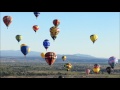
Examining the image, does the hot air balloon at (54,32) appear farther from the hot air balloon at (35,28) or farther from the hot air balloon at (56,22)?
the hot air balloon at (35,28)

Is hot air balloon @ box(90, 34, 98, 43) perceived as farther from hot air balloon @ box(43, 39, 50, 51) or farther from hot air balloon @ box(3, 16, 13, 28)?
hot air balloon @ box(3, 16, 13, 28)

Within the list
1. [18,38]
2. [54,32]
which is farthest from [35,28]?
[54,32]

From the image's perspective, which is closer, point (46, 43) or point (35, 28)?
point (46, 43)

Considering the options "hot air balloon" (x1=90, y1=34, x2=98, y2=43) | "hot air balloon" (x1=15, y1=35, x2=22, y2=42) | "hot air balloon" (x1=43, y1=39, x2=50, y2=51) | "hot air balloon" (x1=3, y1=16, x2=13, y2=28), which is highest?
"hot air balloon" (x1=3, y1=16, x2=13, y2=28)

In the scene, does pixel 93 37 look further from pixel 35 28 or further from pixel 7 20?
pixel 7 20

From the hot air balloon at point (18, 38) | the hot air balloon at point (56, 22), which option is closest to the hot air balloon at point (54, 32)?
the hot air balloon at point (56, 22)

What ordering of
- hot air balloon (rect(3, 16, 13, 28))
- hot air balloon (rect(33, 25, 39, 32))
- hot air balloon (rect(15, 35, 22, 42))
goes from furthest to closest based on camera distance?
hot air balloon (rect(15, 35, 22, 42)) → hot air balloon (rect(33, 25, 39, 32)) → hot air balloon (rect(3, 16, 13, 28))

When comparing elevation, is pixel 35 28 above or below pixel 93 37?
above

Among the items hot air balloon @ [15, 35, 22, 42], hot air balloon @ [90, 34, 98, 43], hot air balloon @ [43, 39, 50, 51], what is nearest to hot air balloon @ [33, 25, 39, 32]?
hot air balloon @ [43, 39, 50, 51]

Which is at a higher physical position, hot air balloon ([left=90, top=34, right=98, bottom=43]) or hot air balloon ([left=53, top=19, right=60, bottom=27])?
hot air balloon ([left=53, top=19, right=60, bottom=27])
